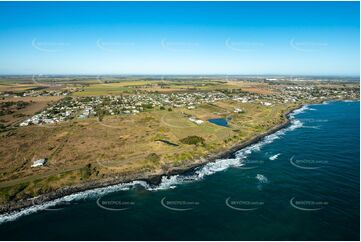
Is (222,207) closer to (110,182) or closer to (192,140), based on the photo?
(110,182)

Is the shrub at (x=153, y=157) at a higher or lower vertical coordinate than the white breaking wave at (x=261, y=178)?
higher

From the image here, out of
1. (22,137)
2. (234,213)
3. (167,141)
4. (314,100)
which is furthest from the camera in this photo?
(314,100)

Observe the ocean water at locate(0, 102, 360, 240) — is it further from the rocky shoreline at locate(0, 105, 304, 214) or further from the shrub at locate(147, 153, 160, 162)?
the shrub at locate(147, 153, 160, 162)

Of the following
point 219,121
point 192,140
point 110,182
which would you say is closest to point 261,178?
point 192,140

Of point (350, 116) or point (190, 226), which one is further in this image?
point (350, 116)

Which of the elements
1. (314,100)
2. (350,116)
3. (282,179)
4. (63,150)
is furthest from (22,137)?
(314,100)

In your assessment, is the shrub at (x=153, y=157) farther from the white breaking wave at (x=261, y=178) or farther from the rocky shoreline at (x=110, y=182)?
the white breaking wave at (x=261, y=178)

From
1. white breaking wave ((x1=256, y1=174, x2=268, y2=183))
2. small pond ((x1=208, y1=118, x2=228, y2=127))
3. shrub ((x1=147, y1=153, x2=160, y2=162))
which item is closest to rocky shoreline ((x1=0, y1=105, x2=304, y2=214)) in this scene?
shrub ((x1=147, y1=153, x2=160, y2=162))

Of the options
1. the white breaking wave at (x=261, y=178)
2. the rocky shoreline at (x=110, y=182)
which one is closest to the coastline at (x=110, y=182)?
the rocky shoreline at (x=110, y=182)

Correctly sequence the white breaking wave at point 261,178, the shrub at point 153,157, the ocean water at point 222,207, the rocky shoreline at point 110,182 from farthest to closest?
the shrub at point 153,157, the white breaking wave at point 261,178, the rocky shoreline at point 110,182, the ocean water at point 222,207

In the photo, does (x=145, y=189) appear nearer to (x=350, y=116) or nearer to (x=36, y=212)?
(x=36, y=212)
